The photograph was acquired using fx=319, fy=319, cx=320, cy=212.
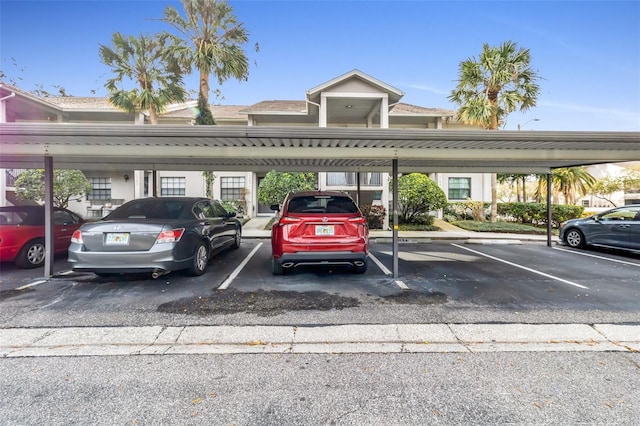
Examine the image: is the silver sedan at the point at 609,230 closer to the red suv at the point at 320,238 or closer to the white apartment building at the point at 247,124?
the white apartment building at the point at 247,124

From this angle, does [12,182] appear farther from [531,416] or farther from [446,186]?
[446,186]

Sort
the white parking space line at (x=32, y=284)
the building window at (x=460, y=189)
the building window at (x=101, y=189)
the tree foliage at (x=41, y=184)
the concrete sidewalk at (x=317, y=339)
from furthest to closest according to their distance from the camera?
the building window at (x=460, y=189)
the building window at (x=101, y=189)
the tree foliage at (x=41, y=184)
the white parking space line at (x=32, y=284)
the concrete sidewalk at (x=317, y=339)

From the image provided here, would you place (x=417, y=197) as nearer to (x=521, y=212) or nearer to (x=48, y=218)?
(x=521, y=212)

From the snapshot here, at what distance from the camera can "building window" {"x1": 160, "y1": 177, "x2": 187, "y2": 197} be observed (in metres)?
19.0

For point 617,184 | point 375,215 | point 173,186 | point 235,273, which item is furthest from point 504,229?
point 617,184

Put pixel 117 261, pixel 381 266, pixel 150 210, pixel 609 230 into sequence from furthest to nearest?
pixel 609 230 → pixel 381 266 → pixel 150 210 → pixel 117 261

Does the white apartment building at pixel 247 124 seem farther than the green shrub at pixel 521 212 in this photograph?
Yes

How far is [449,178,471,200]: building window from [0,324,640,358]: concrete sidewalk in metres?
16.1

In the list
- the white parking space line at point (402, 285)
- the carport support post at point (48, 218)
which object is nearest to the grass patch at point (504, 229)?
the white parking space line at point (402, 285)

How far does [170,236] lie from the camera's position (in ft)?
17.7

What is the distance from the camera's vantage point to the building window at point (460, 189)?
19297 millimetres

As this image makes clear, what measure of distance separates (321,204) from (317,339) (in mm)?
2809

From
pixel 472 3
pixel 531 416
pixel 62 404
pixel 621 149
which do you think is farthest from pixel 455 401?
pixel 472 3

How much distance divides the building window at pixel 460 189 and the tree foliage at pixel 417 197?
14.6 ft
